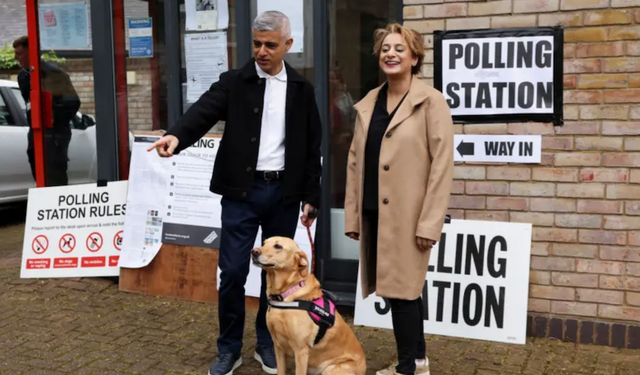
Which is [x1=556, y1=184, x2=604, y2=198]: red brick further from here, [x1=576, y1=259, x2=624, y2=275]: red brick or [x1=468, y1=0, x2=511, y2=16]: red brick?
[x1=468, y1=0, x2=511, y2=16]: red brick

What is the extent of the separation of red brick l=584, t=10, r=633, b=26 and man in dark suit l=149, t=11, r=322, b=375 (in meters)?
1.81

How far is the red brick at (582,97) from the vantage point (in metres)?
4.52

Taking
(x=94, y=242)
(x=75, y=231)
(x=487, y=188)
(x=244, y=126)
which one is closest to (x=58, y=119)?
(x=75, y=231)

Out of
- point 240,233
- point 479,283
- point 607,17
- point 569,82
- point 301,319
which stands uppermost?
point 607,17

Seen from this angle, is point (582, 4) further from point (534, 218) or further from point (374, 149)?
point (374, 149)

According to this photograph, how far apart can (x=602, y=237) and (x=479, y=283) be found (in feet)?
2.69

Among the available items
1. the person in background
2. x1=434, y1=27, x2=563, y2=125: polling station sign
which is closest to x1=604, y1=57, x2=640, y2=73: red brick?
x1=434, y1=27, x2=563, y2=125: polling station sign

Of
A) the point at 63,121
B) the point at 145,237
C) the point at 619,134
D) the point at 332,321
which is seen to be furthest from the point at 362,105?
the point at 63,121

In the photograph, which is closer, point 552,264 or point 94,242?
point 552,264

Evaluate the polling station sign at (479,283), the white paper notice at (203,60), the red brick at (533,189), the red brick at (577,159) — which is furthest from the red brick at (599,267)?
the white paper notice at (203,60)

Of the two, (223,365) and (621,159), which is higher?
(621,159)

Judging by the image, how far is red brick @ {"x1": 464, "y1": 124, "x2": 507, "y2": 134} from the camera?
15.6 feet

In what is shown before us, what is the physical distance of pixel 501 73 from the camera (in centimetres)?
471

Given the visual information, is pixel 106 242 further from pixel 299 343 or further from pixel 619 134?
pixel 619 134
